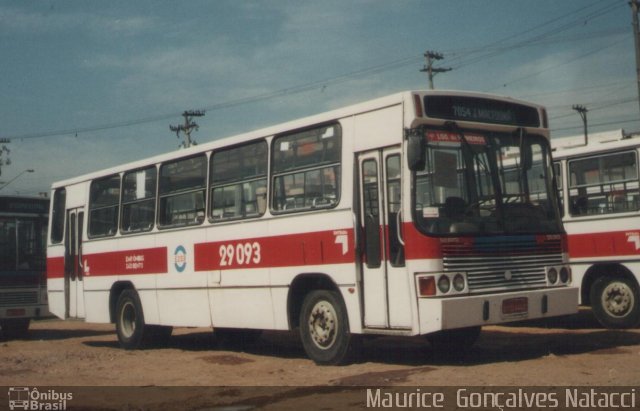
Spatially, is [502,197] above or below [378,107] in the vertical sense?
below

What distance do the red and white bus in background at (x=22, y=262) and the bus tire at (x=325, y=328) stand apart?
32.2 feet

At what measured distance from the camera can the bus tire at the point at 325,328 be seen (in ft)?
35.0

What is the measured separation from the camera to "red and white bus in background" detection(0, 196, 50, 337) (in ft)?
61.5

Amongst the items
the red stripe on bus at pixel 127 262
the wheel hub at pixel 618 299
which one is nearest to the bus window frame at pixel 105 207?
the red stripe on bus at pixel 127 262

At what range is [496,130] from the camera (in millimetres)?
10688

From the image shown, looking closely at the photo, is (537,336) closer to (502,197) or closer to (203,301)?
(502,197)

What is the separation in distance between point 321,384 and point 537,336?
555cm

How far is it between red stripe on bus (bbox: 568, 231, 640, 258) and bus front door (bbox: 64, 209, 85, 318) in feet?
30.8

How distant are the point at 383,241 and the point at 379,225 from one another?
0.21 metres

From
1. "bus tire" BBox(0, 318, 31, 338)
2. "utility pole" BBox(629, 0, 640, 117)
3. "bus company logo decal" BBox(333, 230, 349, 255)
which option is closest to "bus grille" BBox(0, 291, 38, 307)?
"bus tire" BBox(0, 318, 31, 338)

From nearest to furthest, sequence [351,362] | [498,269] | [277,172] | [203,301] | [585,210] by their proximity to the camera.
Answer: [498,269]
[351,362]
[277,172]
[203,301]
[585,210]

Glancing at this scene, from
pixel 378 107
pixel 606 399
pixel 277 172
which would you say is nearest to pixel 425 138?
pixel 378 107

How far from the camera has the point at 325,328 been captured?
10984 millimetres

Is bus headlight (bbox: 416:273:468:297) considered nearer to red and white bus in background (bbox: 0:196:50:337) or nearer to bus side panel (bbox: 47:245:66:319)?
bus side panel (bbox: 47:245:66:319)
